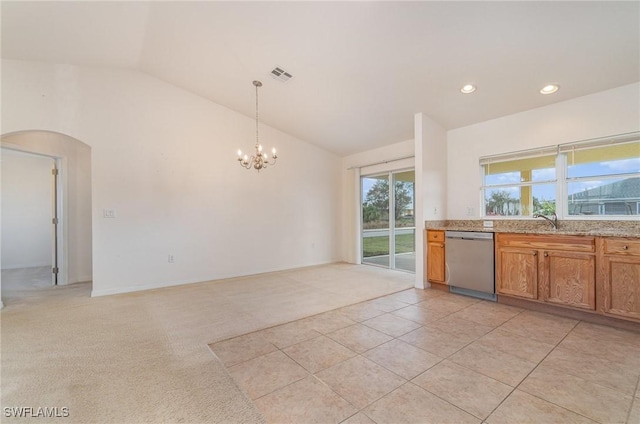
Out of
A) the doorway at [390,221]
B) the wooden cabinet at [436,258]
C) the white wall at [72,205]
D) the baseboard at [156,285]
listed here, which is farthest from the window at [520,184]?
the white wall at [72,205]

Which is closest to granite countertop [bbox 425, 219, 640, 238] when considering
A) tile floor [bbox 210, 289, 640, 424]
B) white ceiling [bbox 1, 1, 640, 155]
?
tile floor [bbox 210, 289, 640, 424]

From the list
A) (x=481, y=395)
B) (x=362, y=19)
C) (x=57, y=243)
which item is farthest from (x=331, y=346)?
(x=57, y=243)

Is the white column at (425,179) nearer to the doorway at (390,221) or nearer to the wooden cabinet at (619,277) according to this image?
the doorway at (390,221)

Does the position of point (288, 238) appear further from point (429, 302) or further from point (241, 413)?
point (241, 413)

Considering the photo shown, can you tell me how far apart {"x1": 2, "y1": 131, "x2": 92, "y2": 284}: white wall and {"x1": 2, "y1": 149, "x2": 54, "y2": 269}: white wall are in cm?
206

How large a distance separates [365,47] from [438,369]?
10.7 ft

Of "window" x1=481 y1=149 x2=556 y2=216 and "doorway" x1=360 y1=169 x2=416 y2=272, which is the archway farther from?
"window" x1=481 y1=149 x2=556 y2=216

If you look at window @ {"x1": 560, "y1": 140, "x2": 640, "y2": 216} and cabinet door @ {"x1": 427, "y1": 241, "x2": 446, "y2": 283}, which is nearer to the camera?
window @ {"x1": 560, "y1": 140, "x2": 640, "y2": 216}

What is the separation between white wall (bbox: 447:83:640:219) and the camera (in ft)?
10.2

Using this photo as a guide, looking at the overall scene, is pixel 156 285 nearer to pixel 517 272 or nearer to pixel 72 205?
pixel 72 205

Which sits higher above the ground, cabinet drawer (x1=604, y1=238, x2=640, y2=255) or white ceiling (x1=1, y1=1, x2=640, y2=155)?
white ceiling (x1=1, y1=1, x2=640, y2=155)

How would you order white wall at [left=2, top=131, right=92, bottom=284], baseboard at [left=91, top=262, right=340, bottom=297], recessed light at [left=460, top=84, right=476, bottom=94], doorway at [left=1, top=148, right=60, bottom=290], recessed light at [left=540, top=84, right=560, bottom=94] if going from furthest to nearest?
1. doorway at [left=1, top=148, right=60, bottom=290]
2. white wall at [left=2, top=131, right=92, bottom=284]
3. baseboard at [left=91, top=262, right=340, bottom=297]
4. recessed light at [left=460, top=84, right=476, bottom=94]
5. recessed light at [left=540, top=84, right=560, bottom=94]

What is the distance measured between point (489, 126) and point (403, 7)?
100 inches

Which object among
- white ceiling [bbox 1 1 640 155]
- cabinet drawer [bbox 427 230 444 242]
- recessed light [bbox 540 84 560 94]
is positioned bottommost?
cabinet drawer [bbox 427 230 444 242]
